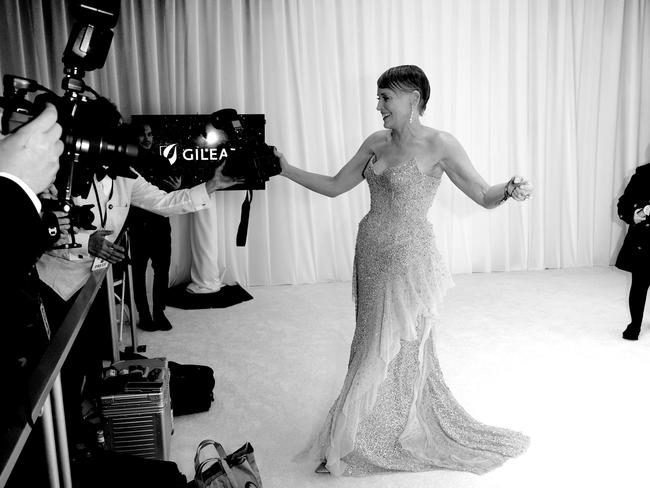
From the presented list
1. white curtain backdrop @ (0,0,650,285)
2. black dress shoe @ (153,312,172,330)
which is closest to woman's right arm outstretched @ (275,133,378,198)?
black dress shoe @ (153,312,172,330)

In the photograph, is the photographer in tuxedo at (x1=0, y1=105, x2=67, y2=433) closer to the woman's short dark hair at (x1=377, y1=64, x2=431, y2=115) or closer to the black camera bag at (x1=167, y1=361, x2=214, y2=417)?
the woman's short dark hair at (x1=377, y1=64, x2=431, y2=115)

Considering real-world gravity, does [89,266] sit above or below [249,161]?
below

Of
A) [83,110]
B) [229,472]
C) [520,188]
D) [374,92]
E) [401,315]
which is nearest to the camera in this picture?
[83,110]

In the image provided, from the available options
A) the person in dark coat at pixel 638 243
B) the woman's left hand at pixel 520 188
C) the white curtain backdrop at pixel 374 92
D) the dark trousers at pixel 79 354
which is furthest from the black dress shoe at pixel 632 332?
the dark trousers at pixel 79 354

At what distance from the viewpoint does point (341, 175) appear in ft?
10.1

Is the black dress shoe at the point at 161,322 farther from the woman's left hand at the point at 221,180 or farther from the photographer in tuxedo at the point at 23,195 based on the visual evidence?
the photographer in tuxedo at the point at 23,195

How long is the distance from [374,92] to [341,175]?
3.32 meters

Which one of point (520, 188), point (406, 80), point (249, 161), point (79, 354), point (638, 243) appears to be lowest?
point (79, 354)

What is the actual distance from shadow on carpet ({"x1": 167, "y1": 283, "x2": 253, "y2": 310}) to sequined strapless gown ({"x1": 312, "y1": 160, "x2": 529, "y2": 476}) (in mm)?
2712

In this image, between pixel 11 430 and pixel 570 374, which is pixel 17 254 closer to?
pixel 11 430

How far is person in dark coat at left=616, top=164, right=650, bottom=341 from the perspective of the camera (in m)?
4.27

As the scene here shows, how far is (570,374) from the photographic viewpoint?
12.5 feet

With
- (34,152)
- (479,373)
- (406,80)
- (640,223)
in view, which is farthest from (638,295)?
(34,152)

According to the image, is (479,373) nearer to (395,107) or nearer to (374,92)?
(395,107)
